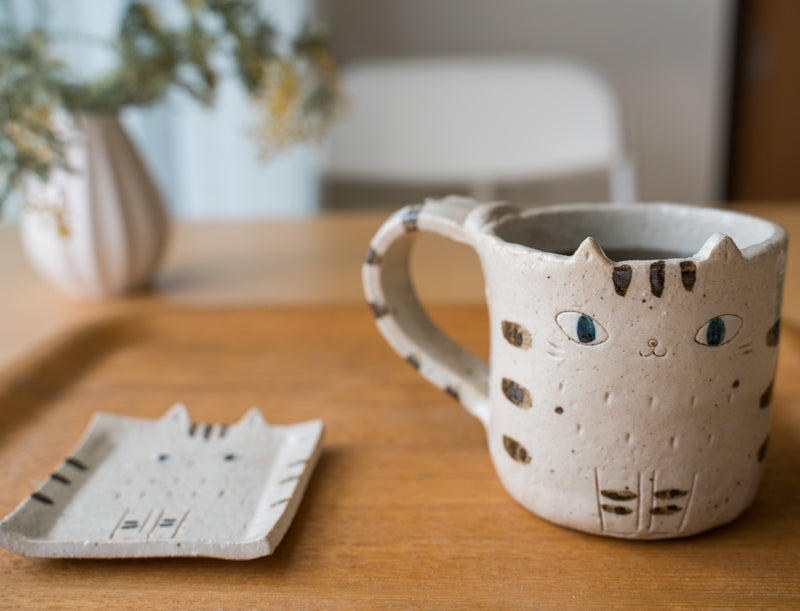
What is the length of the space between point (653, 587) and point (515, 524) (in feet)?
0.22

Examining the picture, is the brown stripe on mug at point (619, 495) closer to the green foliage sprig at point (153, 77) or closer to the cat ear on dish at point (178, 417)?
the cat ear on dish at point (178, 417)

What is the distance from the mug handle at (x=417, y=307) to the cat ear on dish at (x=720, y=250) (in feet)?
0.36

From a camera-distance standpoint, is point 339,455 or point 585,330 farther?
point 339,455

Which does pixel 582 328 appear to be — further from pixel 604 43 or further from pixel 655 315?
pixel 604 43

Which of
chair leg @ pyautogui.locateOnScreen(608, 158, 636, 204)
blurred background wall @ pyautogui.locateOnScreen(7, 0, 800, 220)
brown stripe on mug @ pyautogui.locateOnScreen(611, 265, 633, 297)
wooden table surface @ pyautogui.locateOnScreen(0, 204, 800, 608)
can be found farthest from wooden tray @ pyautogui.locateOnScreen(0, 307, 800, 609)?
blurred background wall @ pyautogui.locateOnScreen(7, 0, 800, 220)

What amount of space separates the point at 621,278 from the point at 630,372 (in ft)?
0.12

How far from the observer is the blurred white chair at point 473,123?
1286mm

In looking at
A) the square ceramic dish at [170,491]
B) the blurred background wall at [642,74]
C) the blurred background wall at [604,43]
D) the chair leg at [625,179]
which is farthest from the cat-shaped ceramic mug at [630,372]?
the blurred background wall at [604,43]

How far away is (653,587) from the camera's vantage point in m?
0.32

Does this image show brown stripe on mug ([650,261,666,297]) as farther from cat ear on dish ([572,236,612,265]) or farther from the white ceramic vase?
the white ceramic vase

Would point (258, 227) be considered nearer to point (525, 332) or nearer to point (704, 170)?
point (525, 332)

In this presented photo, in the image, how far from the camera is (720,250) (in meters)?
0.30

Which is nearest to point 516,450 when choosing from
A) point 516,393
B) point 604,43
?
point 516,393

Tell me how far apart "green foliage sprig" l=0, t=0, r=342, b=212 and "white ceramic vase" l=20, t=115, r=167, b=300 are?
2 centimetres
